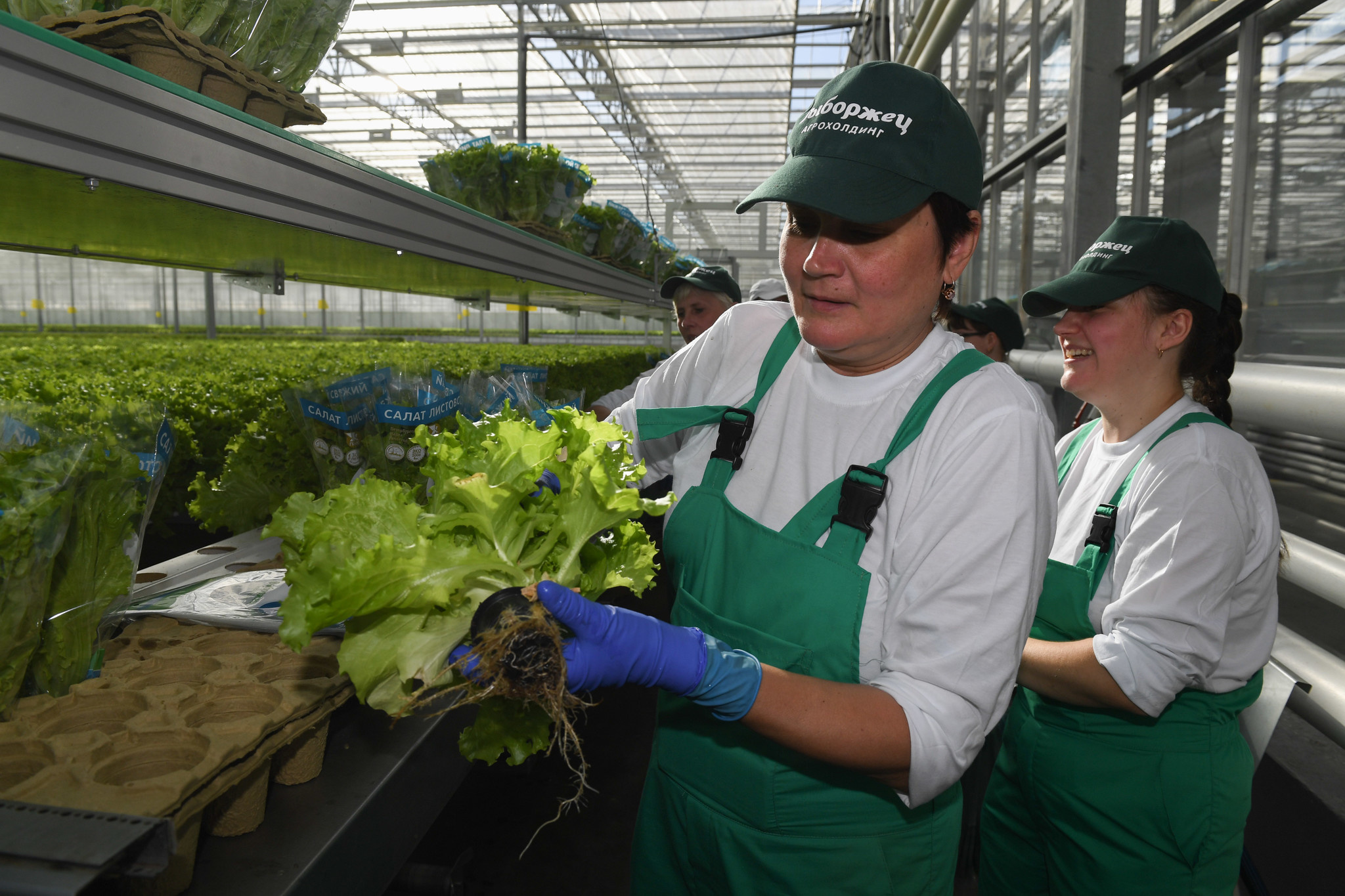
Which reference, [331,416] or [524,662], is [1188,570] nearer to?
[524,662]

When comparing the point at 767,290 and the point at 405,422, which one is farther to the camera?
the point at 767,290

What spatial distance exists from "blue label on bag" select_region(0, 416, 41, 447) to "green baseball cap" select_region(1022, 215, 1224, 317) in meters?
2.28

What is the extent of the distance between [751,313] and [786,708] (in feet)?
2.96

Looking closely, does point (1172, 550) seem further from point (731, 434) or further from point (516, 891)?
point (516, 891)

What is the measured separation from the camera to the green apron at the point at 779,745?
129 centimetres

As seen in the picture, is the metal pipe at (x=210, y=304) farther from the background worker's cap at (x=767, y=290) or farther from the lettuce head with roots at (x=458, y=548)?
the lettuce head with roots at (x=458, y=548)

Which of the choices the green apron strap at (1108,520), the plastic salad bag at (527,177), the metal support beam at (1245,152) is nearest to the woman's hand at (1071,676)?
the green apron strap at (1108,520)

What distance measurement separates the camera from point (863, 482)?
1.29 meters

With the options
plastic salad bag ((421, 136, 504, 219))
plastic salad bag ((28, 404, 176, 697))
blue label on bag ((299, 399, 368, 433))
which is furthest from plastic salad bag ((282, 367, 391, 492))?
plastic salad bag ((421, 136, 504, 219))

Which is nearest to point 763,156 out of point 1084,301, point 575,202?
point 575,202

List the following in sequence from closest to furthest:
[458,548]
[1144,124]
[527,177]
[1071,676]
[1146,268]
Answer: [458,548]
[1071,676]
[1146,268]
[527,177]
[1144,124]

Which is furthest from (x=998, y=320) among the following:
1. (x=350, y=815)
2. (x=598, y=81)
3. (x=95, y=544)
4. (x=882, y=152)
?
(x=598, y=81)

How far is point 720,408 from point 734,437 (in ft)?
0.31

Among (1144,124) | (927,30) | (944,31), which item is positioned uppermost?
(927,30)
